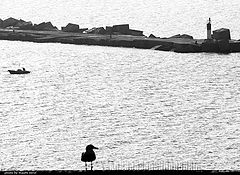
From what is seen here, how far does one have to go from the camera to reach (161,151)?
9012 cm

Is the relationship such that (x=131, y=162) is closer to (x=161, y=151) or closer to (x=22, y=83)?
(x=161, y=151)

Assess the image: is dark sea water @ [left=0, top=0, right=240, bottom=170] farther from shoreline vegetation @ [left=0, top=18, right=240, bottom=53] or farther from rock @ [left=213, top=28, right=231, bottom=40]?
rock @ [left=213, top=28, right=231, bottom=40]

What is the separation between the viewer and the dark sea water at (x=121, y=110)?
292 ft

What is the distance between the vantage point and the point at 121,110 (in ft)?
357

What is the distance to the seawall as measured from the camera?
164m

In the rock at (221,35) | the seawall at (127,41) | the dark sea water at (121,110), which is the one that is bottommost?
the dark sea water at (121,110)

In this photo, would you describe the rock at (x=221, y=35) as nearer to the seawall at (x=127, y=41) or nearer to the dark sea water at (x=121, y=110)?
the seawall at (x=127, y=41)

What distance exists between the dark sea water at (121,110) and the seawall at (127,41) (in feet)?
11.2

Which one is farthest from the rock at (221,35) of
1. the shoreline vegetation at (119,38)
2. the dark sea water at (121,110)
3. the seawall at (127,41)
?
the dark sea water at (121,110)

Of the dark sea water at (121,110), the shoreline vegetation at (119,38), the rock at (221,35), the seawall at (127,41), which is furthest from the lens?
the rock at (221,35)

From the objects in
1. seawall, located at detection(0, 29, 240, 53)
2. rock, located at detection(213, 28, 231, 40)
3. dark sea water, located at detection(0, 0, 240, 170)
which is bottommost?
dark sea water, located at detection(0, 0, 240, 170)

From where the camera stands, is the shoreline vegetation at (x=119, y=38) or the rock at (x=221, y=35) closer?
the shoreline vegetation at (x=119, y=38)

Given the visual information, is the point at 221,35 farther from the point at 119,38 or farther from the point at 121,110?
the point at 121,110

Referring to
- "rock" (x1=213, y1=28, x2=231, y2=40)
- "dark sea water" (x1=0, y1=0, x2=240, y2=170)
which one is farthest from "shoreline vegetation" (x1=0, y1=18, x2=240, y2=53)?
"dark sea water" (x1=0, y1=0, x2=240, y2=170)
